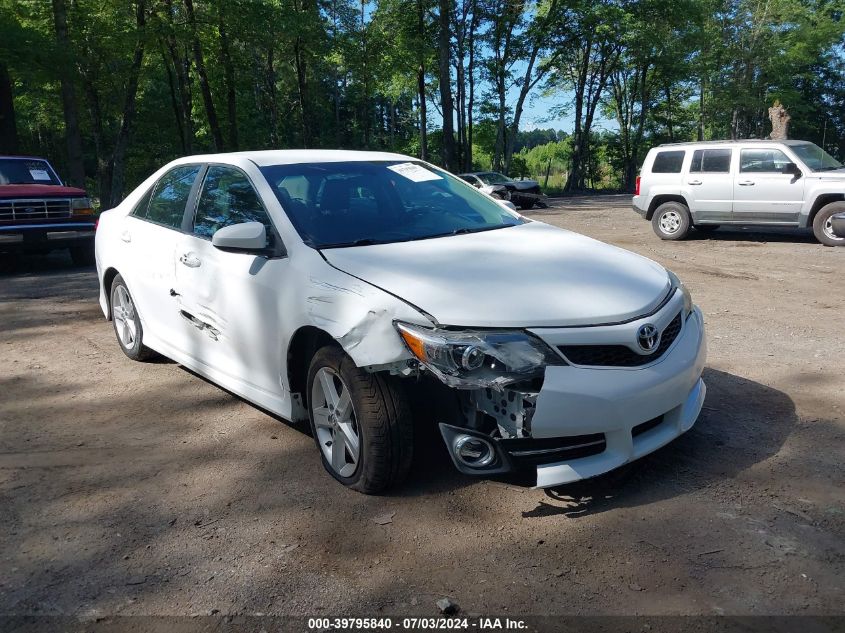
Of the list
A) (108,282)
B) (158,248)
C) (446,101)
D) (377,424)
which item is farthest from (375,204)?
(446,101)

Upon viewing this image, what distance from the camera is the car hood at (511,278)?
297cm

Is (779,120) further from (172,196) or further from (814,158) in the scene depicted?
(172,196)

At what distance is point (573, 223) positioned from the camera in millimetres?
18250

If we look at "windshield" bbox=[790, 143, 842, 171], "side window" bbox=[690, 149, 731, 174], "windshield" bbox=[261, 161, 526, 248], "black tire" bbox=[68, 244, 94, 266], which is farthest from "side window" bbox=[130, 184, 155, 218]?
"windshield" bbox=[790, 143, 842, 171]

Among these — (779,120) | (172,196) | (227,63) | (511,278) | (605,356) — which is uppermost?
(227,63)

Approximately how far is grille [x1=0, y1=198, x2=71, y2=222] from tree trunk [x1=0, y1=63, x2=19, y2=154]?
28.8ft

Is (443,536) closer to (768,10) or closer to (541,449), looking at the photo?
(541,449)

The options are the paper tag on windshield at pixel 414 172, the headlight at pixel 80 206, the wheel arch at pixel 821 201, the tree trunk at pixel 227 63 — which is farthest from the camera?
the tree trunk at pixel 227 63

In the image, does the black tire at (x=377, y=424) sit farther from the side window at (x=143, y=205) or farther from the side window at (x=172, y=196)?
the side window at (x=143, y=205)

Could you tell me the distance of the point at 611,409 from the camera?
2.89m

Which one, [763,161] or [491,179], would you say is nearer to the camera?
[763,161]

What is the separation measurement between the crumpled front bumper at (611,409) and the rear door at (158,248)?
2.78 meters

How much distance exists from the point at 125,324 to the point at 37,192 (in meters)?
6.15

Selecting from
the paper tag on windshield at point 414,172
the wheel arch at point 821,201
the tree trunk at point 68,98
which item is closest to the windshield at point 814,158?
the wheel arch at point 821,201
